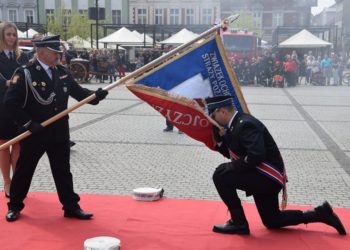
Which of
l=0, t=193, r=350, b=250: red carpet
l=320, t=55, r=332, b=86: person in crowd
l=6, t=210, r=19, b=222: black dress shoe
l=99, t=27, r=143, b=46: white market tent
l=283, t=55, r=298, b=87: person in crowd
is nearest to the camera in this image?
l=0, t=193, r=350, b=250: red carpet

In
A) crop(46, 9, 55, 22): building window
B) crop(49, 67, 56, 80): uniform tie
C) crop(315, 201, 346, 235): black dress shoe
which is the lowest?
crop(315, 201, 346, 235): black dress shoe

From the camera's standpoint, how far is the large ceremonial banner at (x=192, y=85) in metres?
4.07

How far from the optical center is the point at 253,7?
1168 cm

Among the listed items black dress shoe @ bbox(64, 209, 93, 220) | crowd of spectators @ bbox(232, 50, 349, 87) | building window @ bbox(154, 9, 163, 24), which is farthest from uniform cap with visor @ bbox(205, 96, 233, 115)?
Result: building window @ bbox(154, 9, 163, 24)

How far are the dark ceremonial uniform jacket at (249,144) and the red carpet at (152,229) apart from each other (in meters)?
0.59

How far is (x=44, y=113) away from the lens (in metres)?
4.08

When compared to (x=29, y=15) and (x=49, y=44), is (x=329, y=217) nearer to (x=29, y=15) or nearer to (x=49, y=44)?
(x=49, y=44)

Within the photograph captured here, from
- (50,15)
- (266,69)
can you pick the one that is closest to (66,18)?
(50,15)

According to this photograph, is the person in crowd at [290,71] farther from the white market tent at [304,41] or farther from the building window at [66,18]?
the building window at [66,18]

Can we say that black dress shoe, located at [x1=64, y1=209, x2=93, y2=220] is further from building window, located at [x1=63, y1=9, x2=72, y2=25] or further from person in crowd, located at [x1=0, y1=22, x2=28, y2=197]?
building window, located at [x1=63, y1=9, x2=72, y2=25]

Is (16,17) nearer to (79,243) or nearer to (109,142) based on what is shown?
(109,142)

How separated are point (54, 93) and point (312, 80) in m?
20.7

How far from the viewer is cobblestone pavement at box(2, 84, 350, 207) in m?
5.41

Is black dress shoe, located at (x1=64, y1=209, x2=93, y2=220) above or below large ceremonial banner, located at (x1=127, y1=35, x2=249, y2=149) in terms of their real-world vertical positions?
below
